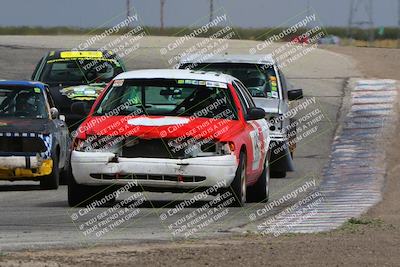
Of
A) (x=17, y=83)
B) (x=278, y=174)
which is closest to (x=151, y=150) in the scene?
(x=17, y=83)

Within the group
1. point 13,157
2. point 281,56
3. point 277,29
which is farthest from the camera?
point 277,29

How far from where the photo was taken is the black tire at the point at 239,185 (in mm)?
12609

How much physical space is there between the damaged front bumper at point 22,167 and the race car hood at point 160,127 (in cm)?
275

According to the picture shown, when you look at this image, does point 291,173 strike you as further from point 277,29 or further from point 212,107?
point 277,29

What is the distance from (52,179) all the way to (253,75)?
4274 mm

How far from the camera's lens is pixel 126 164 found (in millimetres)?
12297

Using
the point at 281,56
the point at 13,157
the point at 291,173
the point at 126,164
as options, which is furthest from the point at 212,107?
the point at 281,56

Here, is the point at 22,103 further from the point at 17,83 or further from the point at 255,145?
the point at 255,145

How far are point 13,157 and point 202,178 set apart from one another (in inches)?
152

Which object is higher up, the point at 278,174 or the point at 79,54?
the point at 79,54

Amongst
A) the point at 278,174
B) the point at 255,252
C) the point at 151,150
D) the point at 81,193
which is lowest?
the point at 278,174

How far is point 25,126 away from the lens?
15742mm

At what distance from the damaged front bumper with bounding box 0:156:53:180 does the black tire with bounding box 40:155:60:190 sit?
135 mm

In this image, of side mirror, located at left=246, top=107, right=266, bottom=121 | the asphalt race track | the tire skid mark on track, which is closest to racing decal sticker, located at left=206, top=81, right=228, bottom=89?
side mirror, located at left=246, top=107, right=266, bottom=121
